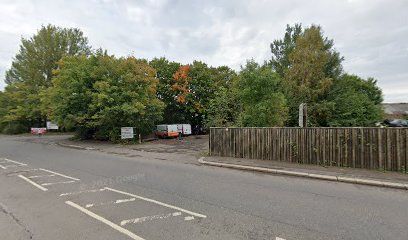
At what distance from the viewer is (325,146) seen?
10789 millimetres

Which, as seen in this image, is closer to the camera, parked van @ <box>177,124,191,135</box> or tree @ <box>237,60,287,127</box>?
tree @ <box>237,60,287,127</box>

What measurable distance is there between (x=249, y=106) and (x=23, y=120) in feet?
150

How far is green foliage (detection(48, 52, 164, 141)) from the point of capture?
22.8 meters

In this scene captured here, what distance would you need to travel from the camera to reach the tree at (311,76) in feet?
86.4

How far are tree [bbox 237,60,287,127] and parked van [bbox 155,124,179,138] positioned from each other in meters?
15.8

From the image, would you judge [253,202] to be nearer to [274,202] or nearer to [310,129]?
[274,202]

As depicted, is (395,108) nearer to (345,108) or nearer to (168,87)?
(345,108)

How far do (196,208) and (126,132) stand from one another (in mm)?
18466

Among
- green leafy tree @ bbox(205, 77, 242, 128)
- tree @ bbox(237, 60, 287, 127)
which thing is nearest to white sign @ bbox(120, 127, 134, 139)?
green leafy tree @ bbox(205, 77, 242, 128)

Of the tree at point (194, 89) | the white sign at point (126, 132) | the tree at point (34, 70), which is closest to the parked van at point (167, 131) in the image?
the tree at point (194, 89)

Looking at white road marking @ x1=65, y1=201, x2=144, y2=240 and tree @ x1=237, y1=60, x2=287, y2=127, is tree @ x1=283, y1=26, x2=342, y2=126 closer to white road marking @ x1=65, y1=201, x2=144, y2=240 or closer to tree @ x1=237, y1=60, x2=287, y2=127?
tree @ x1=237, y1=60, x2=287, y2=127

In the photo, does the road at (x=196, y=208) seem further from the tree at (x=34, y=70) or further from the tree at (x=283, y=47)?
the tree at (x=34, y=70)

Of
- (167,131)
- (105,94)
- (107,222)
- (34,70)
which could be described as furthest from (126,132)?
(34,70)

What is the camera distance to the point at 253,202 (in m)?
6.31
